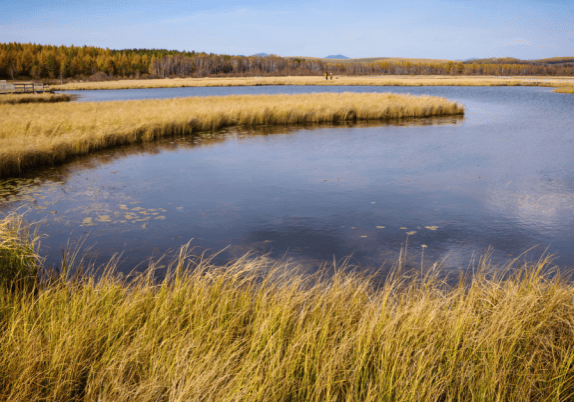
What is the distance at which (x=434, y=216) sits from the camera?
9.07 meters

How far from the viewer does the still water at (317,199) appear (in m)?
7.62

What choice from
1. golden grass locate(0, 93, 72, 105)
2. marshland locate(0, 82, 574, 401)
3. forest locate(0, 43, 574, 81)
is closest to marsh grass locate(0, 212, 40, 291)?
marshland locate(0, 82, 574, 401)

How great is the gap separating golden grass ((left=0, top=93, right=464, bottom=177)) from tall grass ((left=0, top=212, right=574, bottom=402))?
1148 cm

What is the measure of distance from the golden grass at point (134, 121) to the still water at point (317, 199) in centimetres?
109

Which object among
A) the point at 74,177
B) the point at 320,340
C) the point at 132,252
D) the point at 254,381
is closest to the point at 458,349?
the point at 320,340

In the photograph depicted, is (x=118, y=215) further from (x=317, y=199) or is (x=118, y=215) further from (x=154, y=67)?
(x=154, y=67)

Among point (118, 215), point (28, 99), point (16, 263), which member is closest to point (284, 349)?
point (16, 263)

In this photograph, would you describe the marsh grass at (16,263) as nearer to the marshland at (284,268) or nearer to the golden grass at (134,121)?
the marshland at (284,268)

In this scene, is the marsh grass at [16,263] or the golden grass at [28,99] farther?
the golden grass at [28,99]

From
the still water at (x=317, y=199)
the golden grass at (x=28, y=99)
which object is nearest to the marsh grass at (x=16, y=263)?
the still water at (x=317, y=199)

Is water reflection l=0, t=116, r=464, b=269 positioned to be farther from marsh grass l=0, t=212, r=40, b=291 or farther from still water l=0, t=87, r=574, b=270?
marsh grass l=0, t=212, r=40, b=291

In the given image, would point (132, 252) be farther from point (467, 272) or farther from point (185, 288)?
point (467, 272)

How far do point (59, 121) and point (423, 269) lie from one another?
1942cm

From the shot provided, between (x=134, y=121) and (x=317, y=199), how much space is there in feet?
48.2
